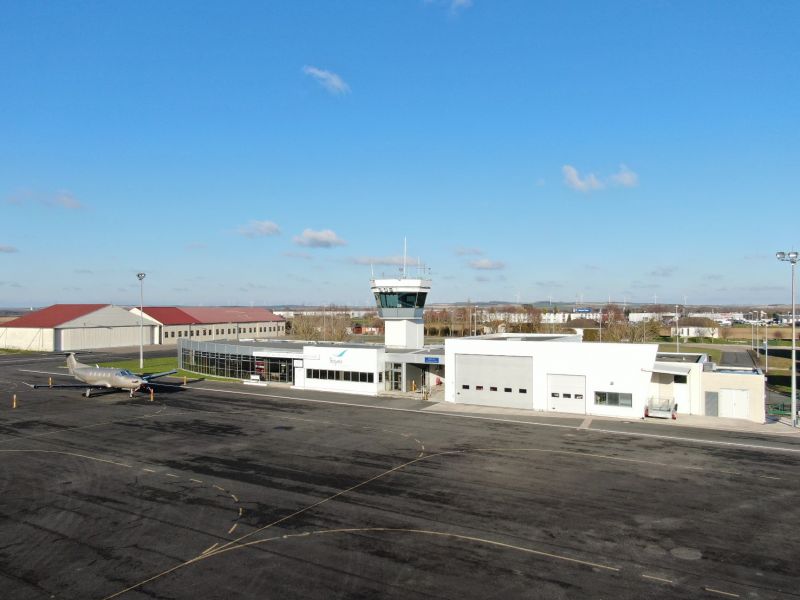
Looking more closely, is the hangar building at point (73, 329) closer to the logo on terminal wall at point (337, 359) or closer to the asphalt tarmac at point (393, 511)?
the asphalt tarmac at point (393, 511)

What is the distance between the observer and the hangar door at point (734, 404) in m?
42.0

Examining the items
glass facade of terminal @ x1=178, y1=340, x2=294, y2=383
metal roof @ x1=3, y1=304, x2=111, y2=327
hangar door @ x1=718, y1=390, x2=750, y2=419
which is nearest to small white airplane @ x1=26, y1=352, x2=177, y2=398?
glass facade of terminal @ x1=178, y1=340, x2=294, y2=383

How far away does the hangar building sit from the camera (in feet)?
349

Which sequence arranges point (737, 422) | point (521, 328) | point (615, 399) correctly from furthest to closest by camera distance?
1. point (521, 328)
2. point (615, 399)
3. point (737, 422)

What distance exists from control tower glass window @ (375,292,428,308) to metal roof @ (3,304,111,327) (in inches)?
3092

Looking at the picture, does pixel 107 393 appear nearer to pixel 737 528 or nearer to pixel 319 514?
pixel 319 514

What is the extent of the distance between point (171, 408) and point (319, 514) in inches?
1145

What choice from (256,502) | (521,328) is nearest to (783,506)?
(256,502)

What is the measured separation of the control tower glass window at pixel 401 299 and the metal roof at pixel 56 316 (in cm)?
7853

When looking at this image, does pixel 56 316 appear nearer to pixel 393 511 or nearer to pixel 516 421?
pixel 516 421

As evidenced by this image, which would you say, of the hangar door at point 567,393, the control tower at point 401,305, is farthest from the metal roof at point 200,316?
the hangar door at point 567,393

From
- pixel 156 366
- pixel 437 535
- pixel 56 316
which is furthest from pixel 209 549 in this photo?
pixel 56 316

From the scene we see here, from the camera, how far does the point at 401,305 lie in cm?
6250

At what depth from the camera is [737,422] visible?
135 feet
